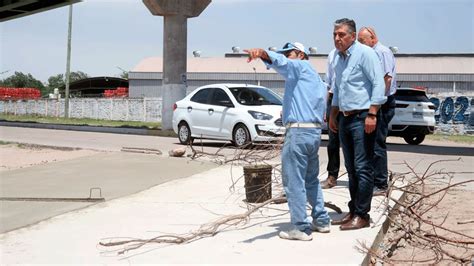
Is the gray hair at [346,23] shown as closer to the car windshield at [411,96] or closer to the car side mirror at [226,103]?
the car side mirror at [226,103]

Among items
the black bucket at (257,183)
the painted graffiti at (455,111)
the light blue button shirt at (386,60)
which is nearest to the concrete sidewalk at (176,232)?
the black bucket at (257,183)

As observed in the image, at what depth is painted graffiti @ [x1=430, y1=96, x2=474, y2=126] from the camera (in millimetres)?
29062

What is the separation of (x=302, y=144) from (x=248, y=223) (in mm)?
1360

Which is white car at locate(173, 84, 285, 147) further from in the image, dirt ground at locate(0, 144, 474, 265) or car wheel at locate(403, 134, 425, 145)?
car wheel at locate(403, 134, 425, 145)

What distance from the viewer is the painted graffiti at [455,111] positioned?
29062 mm

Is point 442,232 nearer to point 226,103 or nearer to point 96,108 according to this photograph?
point 226,103

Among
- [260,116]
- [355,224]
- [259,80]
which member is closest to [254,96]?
[260,116]

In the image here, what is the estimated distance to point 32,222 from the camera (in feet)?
21.3

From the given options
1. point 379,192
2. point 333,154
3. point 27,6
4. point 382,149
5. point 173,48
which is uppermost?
point 27,6

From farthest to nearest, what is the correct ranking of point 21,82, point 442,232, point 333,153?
point 21,82 → point 333,153 → point 442,232

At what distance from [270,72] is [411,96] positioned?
77.5 ft

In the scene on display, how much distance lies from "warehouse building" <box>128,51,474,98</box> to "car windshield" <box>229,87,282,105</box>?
1824 centimetres

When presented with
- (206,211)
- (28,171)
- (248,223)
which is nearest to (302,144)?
(248,223)

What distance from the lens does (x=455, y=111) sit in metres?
29.2
